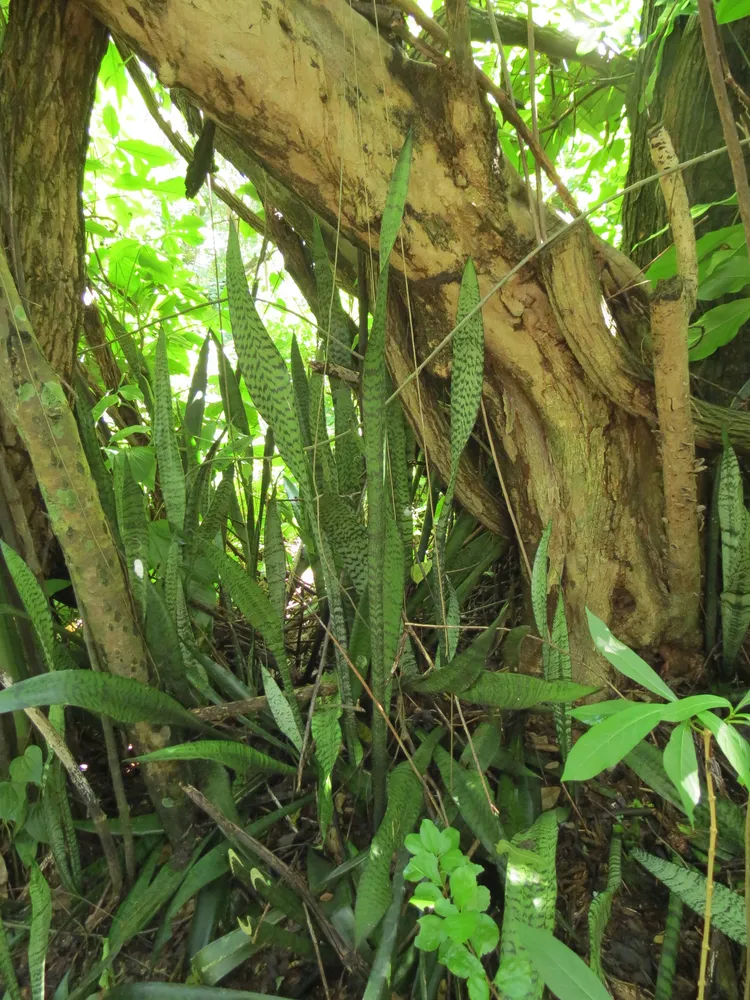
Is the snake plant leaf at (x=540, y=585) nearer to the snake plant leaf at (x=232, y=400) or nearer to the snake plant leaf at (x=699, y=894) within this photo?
the snake plant leaf at (x=699, y=894)

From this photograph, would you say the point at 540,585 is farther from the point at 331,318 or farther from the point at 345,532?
the point at 331,318

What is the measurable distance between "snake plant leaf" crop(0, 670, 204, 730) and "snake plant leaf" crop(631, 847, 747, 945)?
54 centimetres

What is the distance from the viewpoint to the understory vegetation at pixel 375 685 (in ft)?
2.03

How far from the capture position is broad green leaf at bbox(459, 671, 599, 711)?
64 centimetres

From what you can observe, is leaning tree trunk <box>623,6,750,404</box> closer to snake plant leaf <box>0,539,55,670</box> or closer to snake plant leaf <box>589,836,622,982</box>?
snake plant leaf <box>589,836,622,982</box>

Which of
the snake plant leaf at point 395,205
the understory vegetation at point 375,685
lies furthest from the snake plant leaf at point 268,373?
the snake plant leaf at point 395,205

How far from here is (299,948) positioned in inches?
26.1

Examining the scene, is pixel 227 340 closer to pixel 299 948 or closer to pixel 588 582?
pixel 588 582

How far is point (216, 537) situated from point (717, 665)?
79 cm

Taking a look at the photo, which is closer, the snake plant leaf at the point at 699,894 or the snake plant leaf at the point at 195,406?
the snake plant leaf at the point at 699,894

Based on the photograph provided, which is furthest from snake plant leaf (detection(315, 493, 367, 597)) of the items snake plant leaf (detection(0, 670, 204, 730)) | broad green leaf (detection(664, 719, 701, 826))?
broad green leaf (detection(664, 719, 701, 826))

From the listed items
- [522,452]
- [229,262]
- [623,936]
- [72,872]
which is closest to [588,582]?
[522,452]

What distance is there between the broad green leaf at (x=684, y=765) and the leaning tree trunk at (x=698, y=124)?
33.1 inches

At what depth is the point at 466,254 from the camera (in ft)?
2.71
